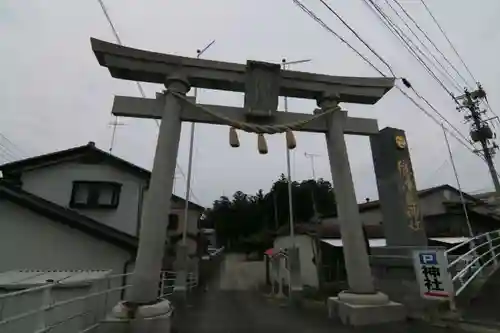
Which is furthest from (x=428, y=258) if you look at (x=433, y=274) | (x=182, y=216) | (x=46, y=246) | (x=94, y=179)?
(x=182, y=216)

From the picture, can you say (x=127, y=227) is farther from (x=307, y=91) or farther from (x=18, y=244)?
(x=307, y=91)

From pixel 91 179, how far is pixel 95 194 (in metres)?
0.93

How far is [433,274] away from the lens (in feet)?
21.9

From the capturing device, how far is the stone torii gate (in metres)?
6.23

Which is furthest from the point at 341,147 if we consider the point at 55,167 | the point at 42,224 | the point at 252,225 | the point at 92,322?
the point at 252,225

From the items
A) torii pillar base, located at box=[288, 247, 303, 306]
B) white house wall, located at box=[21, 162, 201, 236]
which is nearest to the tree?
white house wall, located at box=[21, 162, 201, 236]

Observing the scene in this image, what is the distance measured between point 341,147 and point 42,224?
1148 centimetres

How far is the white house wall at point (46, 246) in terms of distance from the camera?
11.5 meters

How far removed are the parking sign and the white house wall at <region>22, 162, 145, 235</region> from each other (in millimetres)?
13278

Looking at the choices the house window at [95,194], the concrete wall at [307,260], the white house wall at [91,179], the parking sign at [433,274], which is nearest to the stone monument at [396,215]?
the parking sign at [433,274]

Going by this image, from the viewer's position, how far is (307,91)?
819 centimetres

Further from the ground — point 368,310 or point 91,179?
point 91,179

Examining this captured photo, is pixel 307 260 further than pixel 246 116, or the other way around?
pixel 307 260

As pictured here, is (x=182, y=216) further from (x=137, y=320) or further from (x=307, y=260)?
(x=137, y=320)
